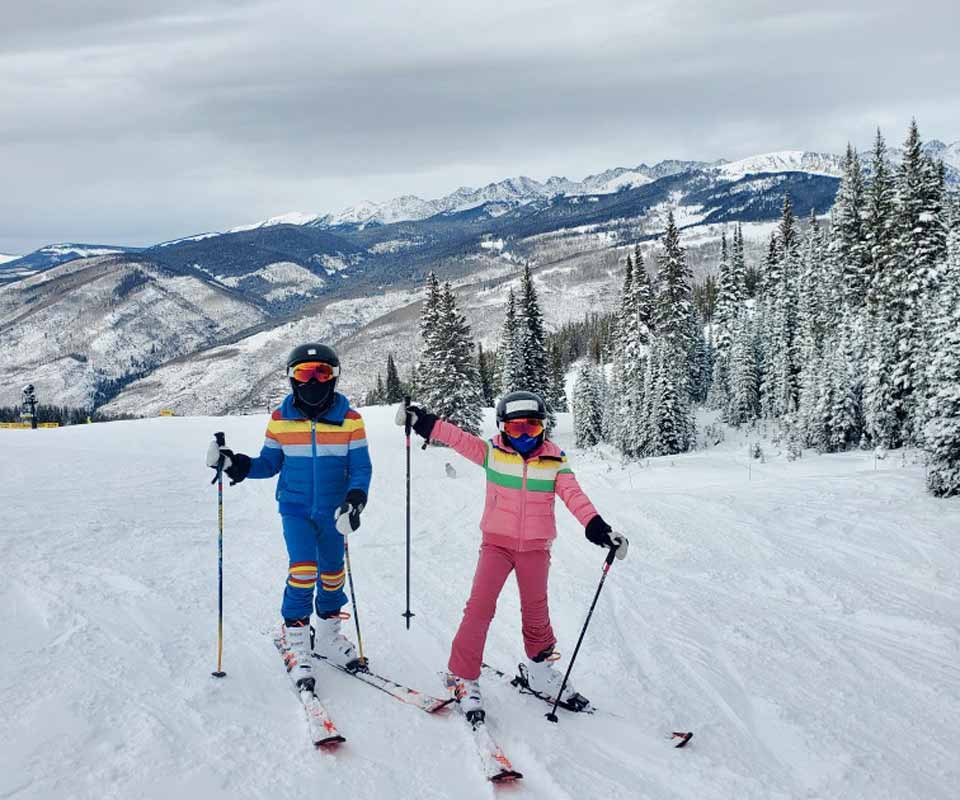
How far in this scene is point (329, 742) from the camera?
12.8 ft

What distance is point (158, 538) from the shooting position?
880 cm

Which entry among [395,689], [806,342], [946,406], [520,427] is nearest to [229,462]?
[395,689]

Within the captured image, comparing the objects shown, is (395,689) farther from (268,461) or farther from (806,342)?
(806,342)

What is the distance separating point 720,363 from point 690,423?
15.5m

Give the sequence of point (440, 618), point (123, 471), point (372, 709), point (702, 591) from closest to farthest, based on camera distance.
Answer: point (372, 709)
point (440, 618)
point (702, 591)
point (123, 471)

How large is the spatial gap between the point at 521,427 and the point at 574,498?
28.7 inches

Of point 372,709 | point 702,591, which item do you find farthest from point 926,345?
point 372,709

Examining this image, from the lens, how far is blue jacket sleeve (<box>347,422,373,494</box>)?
5.16m

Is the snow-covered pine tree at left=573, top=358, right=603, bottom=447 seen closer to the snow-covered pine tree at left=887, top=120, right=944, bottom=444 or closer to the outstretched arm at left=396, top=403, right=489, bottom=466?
the snow-covered pine tree at left=887, top=120, right=944, bottom=444

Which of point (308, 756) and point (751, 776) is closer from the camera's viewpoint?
point (308, 756)

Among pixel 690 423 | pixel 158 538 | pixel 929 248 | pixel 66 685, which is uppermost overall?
pixel 929 248

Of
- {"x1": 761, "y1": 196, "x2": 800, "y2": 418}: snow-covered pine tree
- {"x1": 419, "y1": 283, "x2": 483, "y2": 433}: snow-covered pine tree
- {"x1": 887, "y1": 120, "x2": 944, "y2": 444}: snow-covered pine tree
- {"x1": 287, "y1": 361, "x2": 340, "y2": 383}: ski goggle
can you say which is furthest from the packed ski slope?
{"x1": 761, "y1": 196, "x2": 800, "y2": 418}: snow-covered pine tree

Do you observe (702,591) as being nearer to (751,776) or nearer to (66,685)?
(751,776)

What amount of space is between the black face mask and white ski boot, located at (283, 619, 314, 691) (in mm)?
1773
